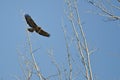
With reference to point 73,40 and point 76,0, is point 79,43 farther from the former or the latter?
point 76,0

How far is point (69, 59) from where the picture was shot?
5.04 metres

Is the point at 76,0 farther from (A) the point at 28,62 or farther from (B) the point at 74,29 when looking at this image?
(A) the point at 28,62

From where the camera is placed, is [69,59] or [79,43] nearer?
[79,43]

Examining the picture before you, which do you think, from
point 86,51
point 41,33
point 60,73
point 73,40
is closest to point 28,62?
point 60,73

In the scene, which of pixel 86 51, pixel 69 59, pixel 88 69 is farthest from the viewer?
pixel 69 59

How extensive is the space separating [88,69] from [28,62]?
1833 mm

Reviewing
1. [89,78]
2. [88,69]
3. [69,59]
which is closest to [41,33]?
[88,69]

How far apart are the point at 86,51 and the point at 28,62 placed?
1.65 meters

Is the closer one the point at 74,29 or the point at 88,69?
the point at 88,69

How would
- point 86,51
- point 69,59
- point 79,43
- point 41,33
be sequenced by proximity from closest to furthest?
point 41,33
point 86,51
point 79,43
point 69,59

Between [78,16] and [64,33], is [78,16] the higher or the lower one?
the higher one

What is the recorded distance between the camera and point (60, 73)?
5.29 m

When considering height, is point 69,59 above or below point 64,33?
below

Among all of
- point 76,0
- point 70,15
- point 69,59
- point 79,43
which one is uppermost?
point 76,0
